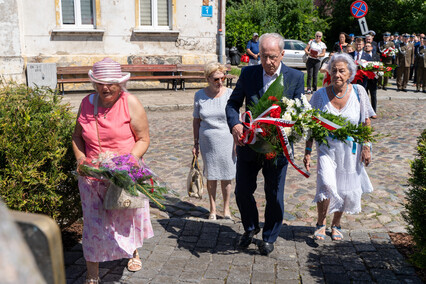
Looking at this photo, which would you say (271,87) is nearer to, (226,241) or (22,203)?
(226,241)

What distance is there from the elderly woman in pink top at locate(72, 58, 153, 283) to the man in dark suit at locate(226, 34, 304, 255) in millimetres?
1004

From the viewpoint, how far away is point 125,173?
3805 mm

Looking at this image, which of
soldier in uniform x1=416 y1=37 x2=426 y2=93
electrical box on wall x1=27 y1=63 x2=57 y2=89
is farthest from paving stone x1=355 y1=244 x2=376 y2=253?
soldier in uniform x1=416 y1=37 x2=426 y2=93

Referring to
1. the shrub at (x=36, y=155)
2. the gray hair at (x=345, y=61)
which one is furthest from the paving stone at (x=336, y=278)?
the shrub at (x=36, y=155)

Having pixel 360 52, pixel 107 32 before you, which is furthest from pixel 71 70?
pixel 360 52

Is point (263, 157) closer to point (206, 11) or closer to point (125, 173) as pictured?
point (125, 173)

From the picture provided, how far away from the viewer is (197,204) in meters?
6.65

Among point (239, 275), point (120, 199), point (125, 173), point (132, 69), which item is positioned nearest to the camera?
point (125, 173)

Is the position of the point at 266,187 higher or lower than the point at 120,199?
lower

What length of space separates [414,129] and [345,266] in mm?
7945

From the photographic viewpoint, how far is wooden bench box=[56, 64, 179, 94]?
16266 millimetres

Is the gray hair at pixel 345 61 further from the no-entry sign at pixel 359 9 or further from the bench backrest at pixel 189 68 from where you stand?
the bench backrest at pixel 189 68

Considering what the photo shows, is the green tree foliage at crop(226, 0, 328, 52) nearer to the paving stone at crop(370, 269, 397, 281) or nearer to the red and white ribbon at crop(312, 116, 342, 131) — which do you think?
the red and white ribbon at crop(312, 116, 342, 131)

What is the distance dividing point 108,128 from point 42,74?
41.8ft
